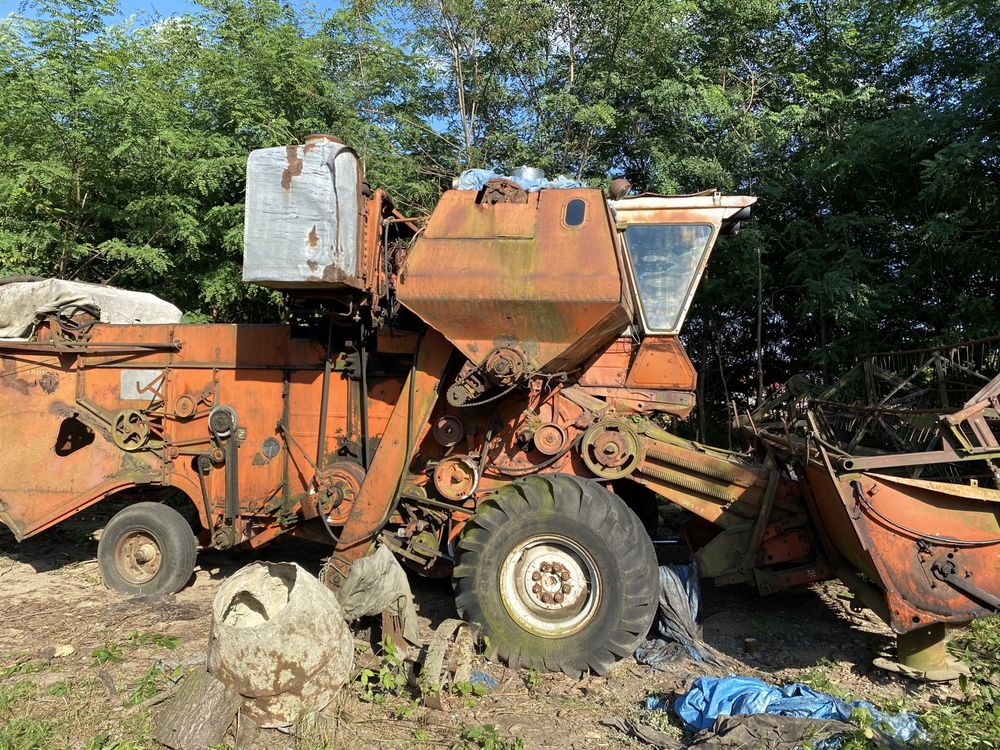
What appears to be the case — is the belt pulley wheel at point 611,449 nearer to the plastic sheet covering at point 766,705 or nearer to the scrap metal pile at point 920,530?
the scrap metal pile at point 920,530

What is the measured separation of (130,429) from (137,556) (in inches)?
42.8

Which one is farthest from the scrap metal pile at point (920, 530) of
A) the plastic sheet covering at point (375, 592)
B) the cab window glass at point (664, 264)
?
the plastic sheet covering at point (375, 592)

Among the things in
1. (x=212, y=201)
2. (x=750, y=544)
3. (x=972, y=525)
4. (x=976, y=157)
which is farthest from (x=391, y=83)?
(x=972, y=525)

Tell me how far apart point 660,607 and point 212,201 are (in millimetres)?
8291

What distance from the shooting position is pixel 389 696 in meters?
4.07

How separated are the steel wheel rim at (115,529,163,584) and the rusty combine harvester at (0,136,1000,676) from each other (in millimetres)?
36

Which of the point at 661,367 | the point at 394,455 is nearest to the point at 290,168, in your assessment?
the point at 394,455

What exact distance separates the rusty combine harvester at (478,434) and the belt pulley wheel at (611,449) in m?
0.02

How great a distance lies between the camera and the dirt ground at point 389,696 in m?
3.66

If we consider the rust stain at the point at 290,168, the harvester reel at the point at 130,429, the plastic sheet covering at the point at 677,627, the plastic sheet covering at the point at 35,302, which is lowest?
the plastic sheet covering at the point at 677,627

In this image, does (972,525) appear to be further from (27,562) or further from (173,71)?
(173,71)

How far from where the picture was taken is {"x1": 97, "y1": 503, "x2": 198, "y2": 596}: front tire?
229 inches

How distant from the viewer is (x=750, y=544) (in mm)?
4887

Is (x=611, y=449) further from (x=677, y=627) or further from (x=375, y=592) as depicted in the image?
(x=375, y=592)
